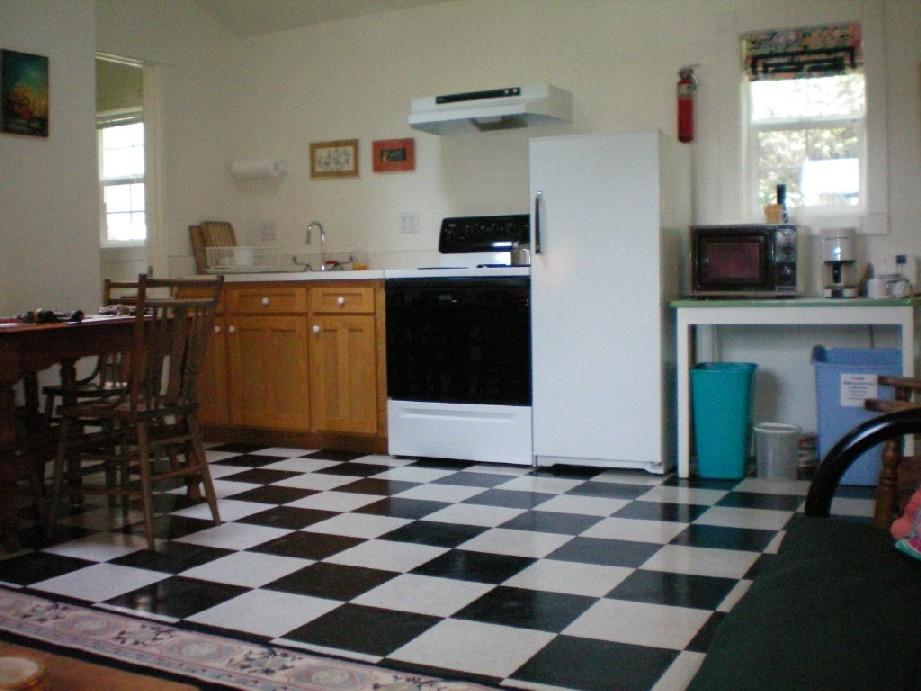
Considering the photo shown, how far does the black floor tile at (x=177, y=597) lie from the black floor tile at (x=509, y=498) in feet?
4.25

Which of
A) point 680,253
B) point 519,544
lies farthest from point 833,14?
point 519,544

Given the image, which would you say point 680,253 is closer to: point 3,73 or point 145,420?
point 145,420

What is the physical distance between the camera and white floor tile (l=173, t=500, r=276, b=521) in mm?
3688

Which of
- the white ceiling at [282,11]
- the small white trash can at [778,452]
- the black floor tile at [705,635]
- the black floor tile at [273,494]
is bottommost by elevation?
the black floor tile at [705,635]

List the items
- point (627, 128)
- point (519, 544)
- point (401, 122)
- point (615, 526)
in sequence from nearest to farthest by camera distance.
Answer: point (519, 544) → point (615, 526) → point (627, 128) → point (401, 122)

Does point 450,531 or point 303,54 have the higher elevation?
point 303,54

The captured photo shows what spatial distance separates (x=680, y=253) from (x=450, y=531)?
202 cm

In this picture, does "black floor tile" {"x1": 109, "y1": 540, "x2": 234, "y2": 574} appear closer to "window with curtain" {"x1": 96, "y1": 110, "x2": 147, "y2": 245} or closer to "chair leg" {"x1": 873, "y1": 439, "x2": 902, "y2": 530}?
"chair leg" {"x1": 873, "y1": 439, "x2": 902, "y2": 530}

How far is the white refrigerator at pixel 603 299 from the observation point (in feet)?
14.0

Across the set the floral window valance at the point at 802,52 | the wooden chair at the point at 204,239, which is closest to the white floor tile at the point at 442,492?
the wooden chair at the point at 204,239

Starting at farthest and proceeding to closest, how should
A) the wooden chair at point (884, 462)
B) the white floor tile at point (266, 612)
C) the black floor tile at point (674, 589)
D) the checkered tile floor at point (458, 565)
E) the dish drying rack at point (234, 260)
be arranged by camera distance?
1. the dish drying rack at point (234, 260)
2. the black floor tile at point (674, 589)
3. the white floor tile at point (266, 612)
4. the checkered tile floor at point (458, 565)
5. the wooden chair at point (884, 462)

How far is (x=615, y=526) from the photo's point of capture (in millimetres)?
3443

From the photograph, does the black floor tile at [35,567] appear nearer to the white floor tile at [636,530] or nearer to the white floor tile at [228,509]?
the white floor tile at [228,509]

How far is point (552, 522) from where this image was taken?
139 inches
